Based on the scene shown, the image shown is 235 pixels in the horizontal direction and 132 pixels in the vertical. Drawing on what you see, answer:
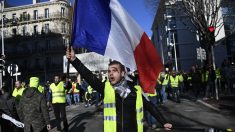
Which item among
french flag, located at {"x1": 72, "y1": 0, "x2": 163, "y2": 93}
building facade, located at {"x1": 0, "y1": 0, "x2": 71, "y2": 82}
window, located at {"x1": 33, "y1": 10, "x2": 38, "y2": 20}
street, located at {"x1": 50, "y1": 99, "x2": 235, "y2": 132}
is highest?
window, located at {"x1": 33, "y1": 10, "x2": 38, "y2": 20}

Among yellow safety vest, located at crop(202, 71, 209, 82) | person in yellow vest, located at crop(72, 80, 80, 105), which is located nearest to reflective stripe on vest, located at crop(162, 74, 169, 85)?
yellow safety vest, located at crop(202, 71, 209, 82)

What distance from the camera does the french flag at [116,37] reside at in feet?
16.5

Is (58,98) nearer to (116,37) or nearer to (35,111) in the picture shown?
(35,111)

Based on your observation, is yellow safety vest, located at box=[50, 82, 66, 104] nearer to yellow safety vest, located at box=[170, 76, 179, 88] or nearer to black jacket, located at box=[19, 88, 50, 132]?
black jacket, located at box=[19, 88, 50, 132]

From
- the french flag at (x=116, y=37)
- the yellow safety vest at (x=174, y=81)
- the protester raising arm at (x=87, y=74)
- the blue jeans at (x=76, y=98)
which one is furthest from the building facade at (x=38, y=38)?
the protester raising arm at (x=87, y=74)

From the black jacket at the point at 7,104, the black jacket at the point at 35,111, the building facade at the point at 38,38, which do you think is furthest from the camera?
the building facade at the point at 38,38

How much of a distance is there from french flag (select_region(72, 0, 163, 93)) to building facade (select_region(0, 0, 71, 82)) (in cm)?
6219

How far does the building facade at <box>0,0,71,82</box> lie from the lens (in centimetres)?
6819

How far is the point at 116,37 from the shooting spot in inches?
206

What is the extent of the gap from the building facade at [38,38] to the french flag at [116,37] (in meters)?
62.2

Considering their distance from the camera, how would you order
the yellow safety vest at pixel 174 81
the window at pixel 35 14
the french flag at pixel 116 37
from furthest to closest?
1. the window at pixel 35 14
2. the yellow safety vest at pixel 174 81
3. the french flag at pixel 116 37

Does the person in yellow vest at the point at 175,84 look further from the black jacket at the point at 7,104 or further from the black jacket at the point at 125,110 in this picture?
the black jacket at the point at 125,110

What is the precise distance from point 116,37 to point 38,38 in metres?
66.6

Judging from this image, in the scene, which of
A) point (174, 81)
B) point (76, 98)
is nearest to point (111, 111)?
point (174, 81)
